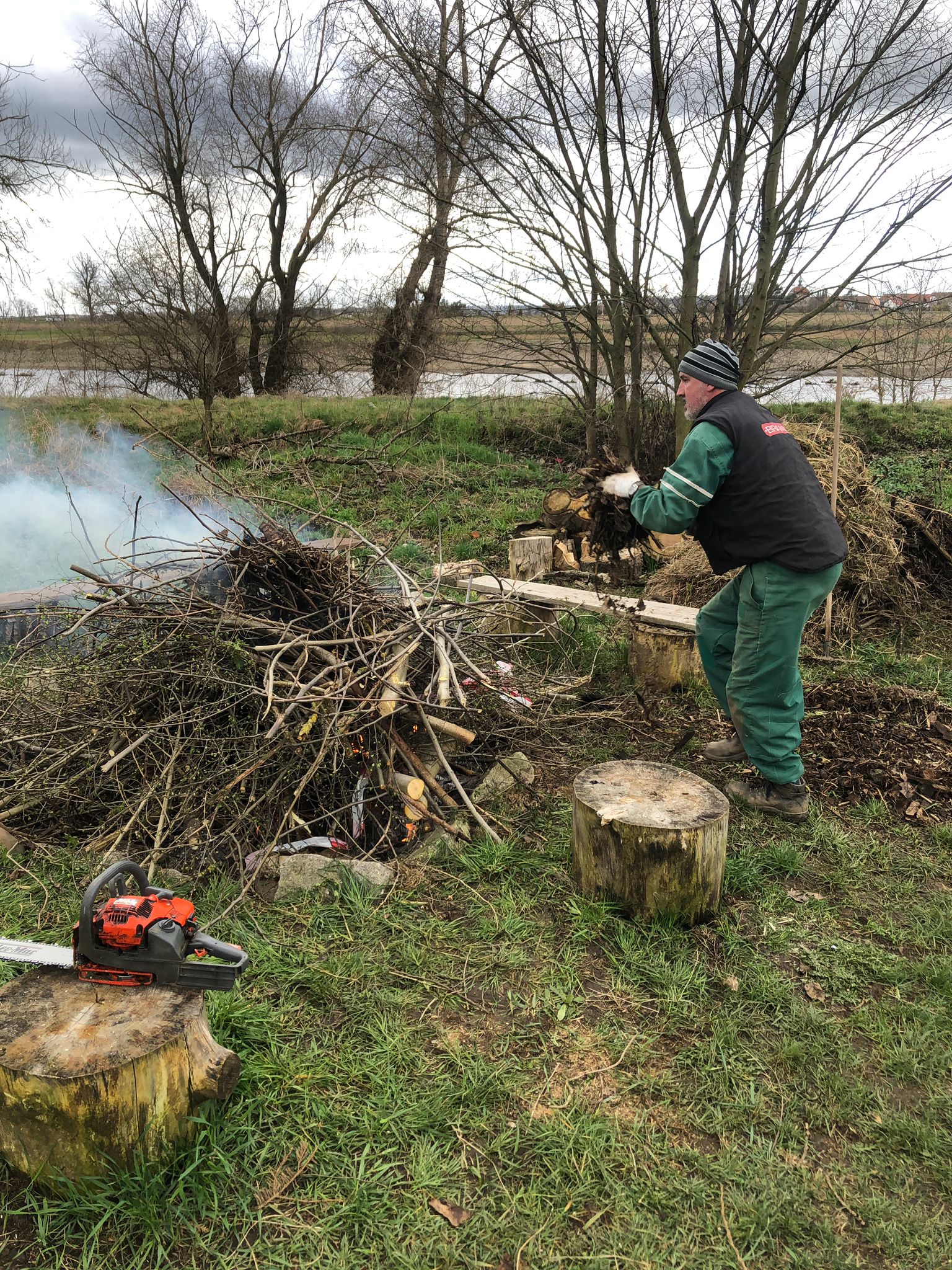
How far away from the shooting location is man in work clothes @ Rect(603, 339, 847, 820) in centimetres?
395

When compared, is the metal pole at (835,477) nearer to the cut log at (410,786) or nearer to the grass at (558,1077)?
the grass at (558,1077)

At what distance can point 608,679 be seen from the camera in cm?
604

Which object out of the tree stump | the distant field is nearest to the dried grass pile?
the distant field

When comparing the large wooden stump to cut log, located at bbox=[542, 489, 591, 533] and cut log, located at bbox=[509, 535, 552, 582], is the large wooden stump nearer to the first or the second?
cut log, located at bbox=[509, 535, 552, 582]

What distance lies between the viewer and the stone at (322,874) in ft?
11.6

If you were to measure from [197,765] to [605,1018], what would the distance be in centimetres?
222

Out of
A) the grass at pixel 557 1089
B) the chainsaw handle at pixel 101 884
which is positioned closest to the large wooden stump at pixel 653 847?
the grass at pixel 557 1089

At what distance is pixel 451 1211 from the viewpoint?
2.19 metres

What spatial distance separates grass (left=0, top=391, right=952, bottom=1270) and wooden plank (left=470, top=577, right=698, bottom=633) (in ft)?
6.44

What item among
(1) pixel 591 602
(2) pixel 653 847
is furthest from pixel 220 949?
(1) pixel 591 602

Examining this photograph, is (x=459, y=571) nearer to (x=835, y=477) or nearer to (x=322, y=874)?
(x=835, y=477)

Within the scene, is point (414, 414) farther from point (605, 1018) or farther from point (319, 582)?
point (605, 1018)

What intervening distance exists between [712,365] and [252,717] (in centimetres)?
279

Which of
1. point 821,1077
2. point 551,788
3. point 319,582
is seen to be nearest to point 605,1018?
point 821,1077
